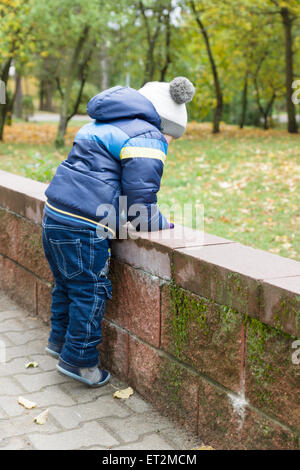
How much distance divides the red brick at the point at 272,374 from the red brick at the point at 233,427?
0.06 meters

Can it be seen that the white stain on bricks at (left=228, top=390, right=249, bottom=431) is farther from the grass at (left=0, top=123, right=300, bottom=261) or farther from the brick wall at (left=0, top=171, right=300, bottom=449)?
the grass at (left=0, top=123, right=300, bottom=261)

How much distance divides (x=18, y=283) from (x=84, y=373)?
1635mm

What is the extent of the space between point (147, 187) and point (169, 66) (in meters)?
20.8

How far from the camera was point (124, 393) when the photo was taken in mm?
3523

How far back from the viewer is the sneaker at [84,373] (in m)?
3.55

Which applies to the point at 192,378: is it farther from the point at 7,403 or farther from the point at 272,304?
the point at 7,403

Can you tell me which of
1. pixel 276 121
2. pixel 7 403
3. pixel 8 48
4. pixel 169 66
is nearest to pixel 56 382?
pixel 7 403

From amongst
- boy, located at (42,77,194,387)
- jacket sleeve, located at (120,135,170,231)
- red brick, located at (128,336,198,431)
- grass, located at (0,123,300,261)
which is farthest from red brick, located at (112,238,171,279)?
grass, located at (0,123,300,261)

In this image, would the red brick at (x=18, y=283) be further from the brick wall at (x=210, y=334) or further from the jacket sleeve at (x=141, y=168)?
the jacket sleeve at (x=141, y=168)

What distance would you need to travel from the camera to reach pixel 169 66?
23.2 m

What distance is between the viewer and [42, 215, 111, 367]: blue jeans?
3.32 metres

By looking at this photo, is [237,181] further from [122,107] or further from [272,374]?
[272,374]

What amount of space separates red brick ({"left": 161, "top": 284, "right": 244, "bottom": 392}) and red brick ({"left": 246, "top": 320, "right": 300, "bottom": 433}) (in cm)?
7

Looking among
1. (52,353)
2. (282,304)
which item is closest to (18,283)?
(52,353)
